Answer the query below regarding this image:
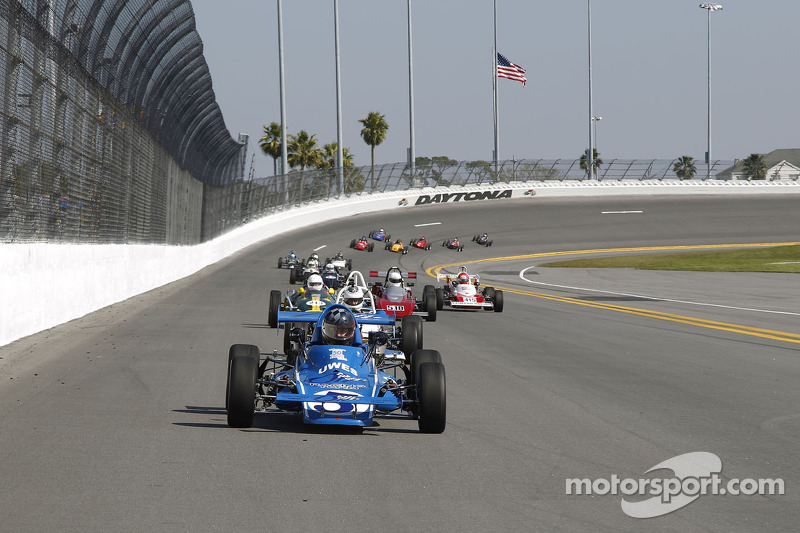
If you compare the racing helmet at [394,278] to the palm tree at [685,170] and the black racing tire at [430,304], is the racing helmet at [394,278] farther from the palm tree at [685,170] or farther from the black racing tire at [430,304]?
the palm tree at [685,170]

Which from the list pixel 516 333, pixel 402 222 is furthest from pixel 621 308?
pixel 402 222

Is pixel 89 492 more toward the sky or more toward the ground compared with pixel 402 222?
more toward the ground

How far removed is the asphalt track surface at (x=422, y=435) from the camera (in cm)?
505

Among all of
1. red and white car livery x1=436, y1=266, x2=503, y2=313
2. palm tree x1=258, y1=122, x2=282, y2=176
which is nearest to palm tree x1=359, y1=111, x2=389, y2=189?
palm tree x1=258, y1=122, x2=282, y2=176

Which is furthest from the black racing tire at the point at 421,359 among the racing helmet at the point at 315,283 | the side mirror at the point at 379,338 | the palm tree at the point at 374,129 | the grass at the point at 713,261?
the palm tree at the point at 374,129

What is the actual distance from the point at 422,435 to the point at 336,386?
72cm

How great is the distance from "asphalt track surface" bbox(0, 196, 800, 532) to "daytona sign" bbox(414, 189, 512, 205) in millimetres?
52495

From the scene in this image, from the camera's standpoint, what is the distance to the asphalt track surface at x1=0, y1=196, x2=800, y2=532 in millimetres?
5055

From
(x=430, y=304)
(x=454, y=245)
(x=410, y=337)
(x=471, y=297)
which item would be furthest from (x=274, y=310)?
(x=454, y=245)

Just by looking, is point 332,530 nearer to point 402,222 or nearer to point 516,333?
point 516,333

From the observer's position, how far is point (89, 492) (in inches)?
210

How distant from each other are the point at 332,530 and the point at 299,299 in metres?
10.5

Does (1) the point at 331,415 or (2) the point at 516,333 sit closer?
(1) the point at 331,415

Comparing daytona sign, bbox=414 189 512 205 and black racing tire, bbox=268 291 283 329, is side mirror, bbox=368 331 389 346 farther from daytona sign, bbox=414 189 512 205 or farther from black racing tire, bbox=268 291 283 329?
daytona sign, bbox=414 189 512 205
